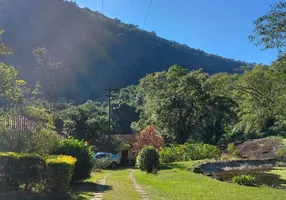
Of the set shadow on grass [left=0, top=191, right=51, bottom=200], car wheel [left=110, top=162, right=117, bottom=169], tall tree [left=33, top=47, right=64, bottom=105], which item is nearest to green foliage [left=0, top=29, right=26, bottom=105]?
shadow on grass [left=0, top=191, right=51, bottom=200]

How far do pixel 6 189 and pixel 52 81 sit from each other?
59731 millimetres

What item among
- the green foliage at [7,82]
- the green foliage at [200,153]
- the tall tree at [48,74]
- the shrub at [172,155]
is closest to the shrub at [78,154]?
the green foliage at [7,82]

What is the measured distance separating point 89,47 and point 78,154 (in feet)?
291

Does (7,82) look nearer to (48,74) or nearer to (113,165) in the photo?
(113,165)

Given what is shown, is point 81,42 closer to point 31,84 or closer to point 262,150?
point 31,84

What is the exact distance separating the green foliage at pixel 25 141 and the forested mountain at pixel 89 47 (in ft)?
224

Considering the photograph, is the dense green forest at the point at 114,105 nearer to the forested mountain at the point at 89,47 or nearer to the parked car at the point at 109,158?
the forested mountain at the point at 89,47

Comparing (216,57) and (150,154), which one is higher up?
(216,57)

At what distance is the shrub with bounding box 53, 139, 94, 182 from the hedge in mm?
3537

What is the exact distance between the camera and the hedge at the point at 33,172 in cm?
894

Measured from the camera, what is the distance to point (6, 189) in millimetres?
8945

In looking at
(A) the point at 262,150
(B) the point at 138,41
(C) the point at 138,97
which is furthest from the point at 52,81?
(A) the point at 262,150

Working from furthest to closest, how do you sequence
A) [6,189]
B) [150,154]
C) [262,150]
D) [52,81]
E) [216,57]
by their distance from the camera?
1. [216,57]
2. [52,81]
3. [262,150]
4. [150,154]
5. [6,189]

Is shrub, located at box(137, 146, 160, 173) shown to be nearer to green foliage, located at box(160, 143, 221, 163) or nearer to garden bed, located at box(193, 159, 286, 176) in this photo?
garden bed, located at box(193, 159, 286, 176)
